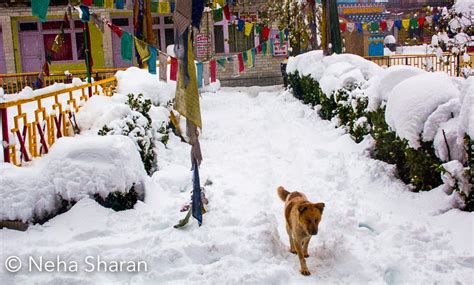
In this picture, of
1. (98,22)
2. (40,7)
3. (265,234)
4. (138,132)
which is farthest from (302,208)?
(98,22)

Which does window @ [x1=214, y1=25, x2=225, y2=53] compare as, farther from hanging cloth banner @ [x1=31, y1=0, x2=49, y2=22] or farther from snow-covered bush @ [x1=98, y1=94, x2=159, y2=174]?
hanging cloth banner @ [x1=31, y1=0, x2=49, y2=22]

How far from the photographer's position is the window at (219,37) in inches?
1046

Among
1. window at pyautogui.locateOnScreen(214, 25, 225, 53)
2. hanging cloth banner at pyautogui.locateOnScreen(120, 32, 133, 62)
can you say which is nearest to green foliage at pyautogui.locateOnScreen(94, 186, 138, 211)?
hanging cloth banner at pyautogui.locateOnScreen(120, 32, 133, 62)

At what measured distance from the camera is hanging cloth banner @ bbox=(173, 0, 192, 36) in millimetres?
5027

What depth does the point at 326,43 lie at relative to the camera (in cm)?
1577

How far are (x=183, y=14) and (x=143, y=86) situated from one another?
615cm

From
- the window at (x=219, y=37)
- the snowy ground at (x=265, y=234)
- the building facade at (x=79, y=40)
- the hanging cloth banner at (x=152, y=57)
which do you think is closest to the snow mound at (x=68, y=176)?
the snowy ground at (x=265, y=234)

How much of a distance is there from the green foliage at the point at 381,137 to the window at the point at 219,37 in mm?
15229

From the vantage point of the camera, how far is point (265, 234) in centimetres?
493

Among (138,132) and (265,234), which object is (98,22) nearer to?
(138,132)

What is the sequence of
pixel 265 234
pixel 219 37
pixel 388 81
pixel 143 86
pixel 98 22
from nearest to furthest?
pixel 265 234 → pixel 388 81 → pixel 98 22 → pixel 143 86 → pixel 219 37

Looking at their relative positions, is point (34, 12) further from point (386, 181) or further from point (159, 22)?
point (159, 22)

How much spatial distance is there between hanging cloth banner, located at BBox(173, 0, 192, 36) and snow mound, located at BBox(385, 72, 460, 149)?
2.90 metres

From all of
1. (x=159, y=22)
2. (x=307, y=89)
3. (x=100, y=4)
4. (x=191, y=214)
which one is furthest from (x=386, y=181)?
(x=159, y=22)
